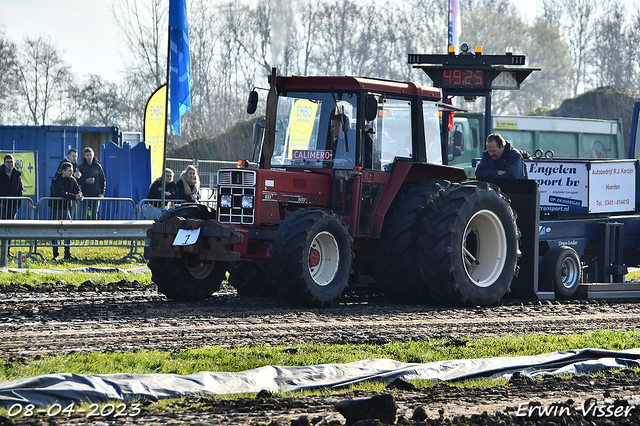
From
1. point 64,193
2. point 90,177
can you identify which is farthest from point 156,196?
point 64,193

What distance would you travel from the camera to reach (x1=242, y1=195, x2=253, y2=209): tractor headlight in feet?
32.1

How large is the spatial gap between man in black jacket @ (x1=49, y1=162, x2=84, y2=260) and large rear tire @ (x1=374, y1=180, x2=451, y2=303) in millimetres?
7282

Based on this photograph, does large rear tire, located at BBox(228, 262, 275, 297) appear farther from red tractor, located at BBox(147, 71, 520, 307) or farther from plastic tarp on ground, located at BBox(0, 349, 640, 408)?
plastic tarp on ground, located at BBox(0, 349, 640, 408)

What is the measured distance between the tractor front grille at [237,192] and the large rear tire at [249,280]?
93cm

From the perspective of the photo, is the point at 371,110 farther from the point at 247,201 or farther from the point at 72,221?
the point at 72,221

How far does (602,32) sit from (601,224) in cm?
5534

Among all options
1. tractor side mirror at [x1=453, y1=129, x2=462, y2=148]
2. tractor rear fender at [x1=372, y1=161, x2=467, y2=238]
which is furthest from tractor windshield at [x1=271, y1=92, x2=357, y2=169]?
tractor side mirror at [x1=453, y1=129, x2=462, y2=148]

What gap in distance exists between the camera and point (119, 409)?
4871mm

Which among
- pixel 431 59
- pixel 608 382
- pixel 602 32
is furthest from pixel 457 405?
pixel 602 32

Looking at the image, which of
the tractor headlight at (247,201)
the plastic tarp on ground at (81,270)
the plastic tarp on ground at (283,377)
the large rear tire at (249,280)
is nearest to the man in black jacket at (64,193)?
the plastic tarp on ground at (81,270)

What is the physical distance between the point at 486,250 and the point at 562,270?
1382 mm

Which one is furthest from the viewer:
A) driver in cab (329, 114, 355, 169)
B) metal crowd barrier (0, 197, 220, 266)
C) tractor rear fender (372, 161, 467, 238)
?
metal crowd barrier (0, 197, 220, 266)

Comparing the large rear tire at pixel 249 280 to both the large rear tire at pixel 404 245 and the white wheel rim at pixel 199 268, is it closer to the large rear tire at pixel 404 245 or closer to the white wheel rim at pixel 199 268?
the white wheel rim at pixel 199 268

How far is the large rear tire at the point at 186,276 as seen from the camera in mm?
9992
